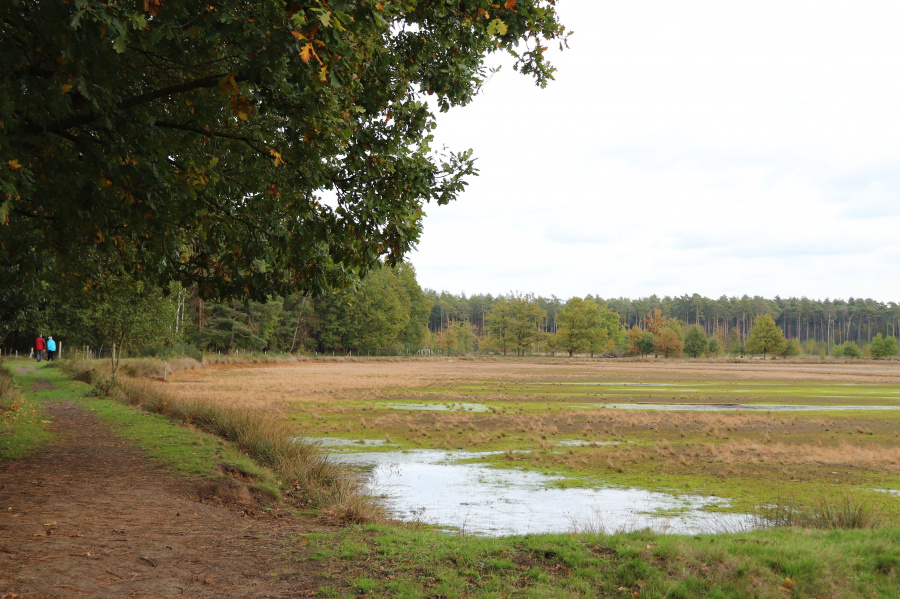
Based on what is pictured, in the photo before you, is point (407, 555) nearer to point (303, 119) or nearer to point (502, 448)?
point (303, 119)

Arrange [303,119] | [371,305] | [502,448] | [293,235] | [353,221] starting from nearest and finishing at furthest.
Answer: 1. [303,119]
2. [353,221]
3. [293,235]
4. [502,448]
5. [371,305]

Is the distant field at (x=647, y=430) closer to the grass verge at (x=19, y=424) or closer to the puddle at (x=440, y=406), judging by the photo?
the puddle at (x=440, y=406)

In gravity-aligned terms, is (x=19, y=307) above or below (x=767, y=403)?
above

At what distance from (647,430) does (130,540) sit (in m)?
18.3

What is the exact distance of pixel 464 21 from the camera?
916 cm

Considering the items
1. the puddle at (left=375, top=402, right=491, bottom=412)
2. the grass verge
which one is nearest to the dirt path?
the grass verge

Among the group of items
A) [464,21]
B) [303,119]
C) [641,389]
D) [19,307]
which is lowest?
[641,389]

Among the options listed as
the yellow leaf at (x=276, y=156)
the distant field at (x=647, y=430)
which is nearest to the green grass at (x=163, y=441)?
the distant field at (x=647, y=430)

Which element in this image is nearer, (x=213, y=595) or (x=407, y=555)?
(x=213, y=595)

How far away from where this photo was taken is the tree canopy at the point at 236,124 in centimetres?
562

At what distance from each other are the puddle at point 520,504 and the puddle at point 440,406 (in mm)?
12566

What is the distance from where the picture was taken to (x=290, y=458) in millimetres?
13148

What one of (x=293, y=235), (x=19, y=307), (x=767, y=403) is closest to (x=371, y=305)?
(x=767, y=403)

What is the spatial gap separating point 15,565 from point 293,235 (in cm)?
540
